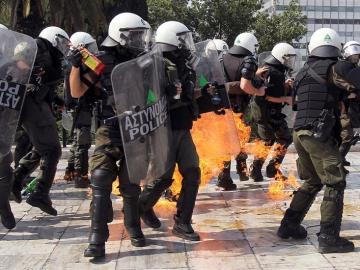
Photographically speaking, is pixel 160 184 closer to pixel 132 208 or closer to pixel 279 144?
pixel 132 208

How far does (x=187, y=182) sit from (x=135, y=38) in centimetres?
129

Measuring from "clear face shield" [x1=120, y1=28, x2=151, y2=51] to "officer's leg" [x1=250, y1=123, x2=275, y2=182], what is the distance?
3567 mm

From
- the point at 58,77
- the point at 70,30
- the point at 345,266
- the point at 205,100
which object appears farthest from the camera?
the point at 70,30

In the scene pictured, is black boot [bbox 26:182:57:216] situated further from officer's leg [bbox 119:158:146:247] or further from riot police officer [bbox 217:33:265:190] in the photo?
riot police officer [bbox 217:33:265:190]

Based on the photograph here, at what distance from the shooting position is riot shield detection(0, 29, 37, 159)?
16.7ft

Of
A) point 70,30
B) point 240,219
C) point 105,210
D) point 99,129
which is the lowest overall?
point 240,219

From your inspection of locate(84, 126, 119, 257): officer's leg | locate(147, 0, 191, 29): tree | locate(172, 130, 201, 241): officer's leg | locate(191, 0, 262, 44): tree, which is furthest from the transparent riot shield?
locate(147, 0, 191, 29): tree

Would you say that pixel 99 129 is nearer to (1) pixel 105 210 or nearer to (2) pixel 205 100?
(1) pixel 105 210

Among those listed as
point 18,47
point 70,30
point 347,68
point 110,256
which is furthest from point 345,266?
point 70,30

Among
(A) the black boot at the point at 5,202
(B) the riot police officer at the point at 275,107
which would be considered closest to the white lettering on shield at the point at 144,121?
(A) the black boot at the point at 5,202

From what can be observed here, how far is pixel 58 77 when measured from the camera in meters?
6.19

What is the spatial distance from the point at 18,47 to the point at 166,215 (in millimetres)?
2281

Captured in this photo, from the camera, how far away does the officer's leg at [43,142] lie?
19.2ft

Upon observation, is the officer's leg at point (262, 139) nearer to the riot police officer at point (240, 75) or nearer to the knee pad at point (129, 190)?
the riot police officer at point (240, 75)
